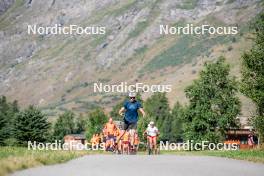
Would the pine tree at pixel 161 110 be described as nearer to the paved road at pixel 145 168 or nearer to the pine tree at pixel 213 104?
the pine tree at pixel 213 104

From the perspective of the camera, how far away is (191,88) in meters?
80.9

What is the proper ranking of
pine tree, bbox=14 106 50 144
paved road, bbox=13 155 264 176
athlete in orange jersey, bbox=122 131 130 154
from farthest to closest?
pine tree, bbox=14 106 50 144 < athlete in orange jersey, bbox=122 131 130 154 < paved road, bbox=13 155 264 176

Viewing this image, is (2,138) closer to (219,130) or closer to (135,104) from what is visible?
(219,130)

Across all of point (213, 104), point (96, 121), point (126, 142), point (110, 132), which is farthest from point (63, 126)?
point (126, 142)

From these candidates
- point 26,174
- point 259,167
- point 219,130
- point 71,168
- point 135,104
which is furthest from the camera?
point 219,130

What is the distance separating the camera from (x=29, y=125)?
2862 inches

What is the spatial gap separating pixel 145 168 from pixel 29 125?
5690 centimetres

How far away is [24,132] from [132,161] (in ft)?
178

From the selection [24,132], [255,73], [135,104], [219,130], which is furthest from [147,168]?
[219,130]

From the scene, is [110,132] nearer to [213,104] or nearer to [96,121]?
[213,104]

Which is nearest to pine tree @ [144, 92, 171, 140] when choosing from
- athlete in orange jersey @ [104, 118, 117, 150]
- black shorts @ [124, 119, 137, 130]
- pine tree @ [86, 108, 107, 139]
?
pine tree @ [86, 108, 107, 139]

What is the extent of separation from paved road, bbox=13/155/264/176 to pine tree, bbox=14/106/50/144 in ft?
173

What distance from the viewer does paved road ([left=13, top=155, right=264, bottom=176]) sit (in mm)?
15562

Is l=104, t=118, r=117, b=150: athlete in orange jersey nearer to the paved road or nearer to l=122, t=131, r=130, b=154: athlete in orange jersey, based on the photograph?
l=122, t=131, r=130, b=154: athlete in orange jersey
